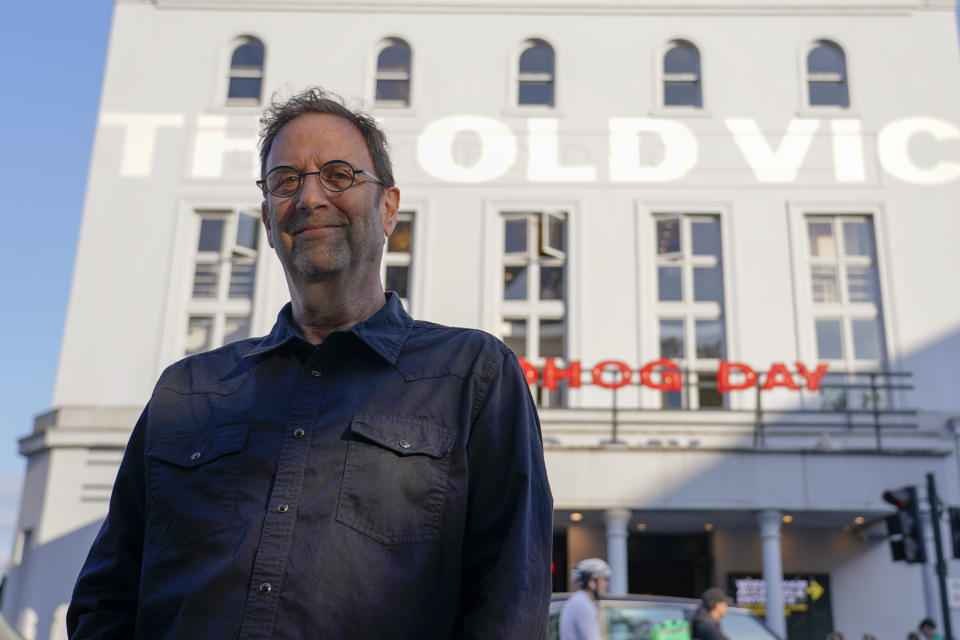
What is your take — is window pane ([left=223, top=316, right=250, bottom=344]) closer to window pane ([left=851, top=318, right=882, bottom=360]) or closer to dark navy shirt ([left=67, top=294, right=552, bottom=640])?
window pane ([left=851, top=318, right=882, bottom=360])

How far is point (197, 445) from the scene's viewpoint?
2.10 m

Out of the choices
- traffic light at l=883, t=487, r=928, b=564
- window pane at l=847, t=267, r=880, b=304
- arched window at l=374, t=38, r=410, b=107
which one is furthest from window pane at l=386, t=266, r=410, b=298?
traffic light at l=883, t=487, r=928, b=564

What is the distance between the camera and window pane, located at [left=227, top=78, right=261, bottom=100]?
23.9 meters

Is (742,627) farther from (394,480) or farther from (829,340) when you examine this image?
(829,340)

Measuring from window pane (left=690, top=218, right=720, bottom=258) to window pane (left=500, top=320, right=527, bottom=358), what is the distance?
14.7 feet

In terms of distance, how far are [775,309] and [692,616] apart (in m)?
13.8

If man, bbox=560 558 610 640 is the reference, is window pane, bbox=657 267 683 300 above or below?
above

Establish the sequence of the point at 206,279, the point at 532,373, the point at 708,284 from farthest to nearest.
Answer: the point at 206,279, the point at 708,284, the point at 532,373

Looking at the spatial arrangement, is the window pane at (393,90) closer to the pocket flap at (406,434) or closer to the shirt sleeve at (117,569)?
the shirt sleeve at (117,569)

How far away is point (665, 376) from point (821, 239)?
5482 millimetres

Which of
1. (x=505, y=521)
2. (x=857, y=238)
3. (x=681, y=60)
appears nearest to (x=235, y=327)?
(x=681, y=60)

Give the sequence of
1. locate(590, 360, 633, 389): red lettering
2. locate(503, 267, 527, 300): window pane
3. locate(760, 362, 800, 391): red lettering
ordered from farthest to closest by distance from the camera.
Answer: locate(503, 267, 527, 300): window pane
locate(590, 360, 633, 389): red lettering
locate(760, 362, 800, 391): red lettering

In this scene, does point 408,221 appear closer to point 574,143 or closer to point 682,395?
point 574,143

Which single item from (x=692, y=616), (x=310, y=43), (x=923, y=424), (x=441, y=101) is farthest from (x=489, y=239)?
(x=692, y=616)
